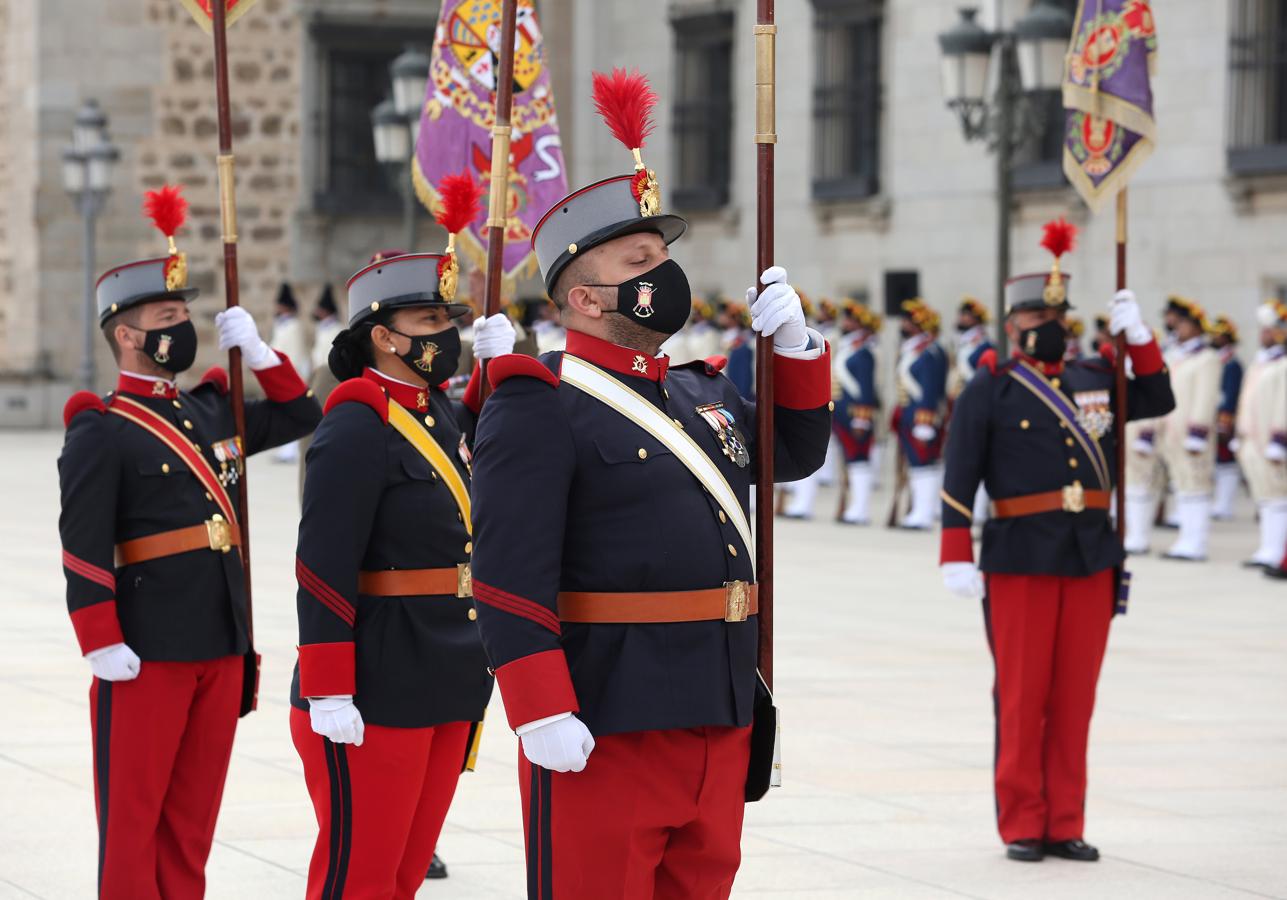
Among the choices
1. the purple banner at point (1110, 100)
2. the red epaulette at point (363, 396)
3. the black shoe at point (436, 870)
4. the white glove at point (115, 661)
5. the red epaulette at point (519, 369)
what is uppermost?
the purple banner at point (1110, 100)

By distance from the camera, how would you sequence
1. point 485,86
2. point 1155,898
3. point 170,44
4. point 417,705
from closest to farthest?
point 417,705
point 1155,898
point 485,86
point 170,44

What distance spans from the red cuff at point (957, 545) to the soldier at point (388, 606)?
7.56 feet

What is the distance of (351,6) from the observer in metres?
30.6

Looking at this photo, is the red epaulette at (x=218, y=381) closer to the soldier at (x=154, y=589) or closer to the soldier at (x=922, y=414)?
the soldier at (x=154, y=589)

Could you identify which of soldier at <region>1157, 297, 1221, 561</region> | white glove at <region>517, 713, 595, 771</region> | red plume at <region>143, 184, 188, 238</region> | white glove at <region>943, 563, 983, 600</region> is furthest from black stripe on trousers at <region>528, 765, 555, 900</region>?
soldier at <region>1157, 297, 1221, 561</region>

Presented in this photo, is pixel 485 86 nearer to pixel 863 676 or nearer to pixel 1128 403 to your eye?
pixel 1128 403

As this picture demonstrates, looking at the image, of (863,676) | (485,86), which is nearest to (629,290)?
(485,86)

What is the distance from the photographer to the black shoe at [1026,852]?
7.14 metres

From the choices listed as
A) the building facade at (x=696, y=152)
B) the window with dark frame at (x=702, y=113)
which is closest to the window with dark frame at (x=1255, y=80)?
the building facade at (x=696, y=152)

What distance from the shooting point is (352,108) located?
3100 cm

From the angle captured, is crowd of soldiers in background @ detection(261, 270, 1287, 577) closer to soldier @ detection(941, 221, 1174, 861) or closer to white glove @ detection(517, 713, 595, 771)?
soldier @ detection(941, 221, 1174, 861)

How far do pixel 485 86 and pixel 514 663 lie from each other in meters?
4.74

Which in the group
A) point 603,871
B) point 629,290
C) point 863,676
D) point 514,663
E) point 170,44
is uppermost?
point 170,44

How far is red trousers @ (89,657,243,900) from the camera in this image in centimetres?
575
